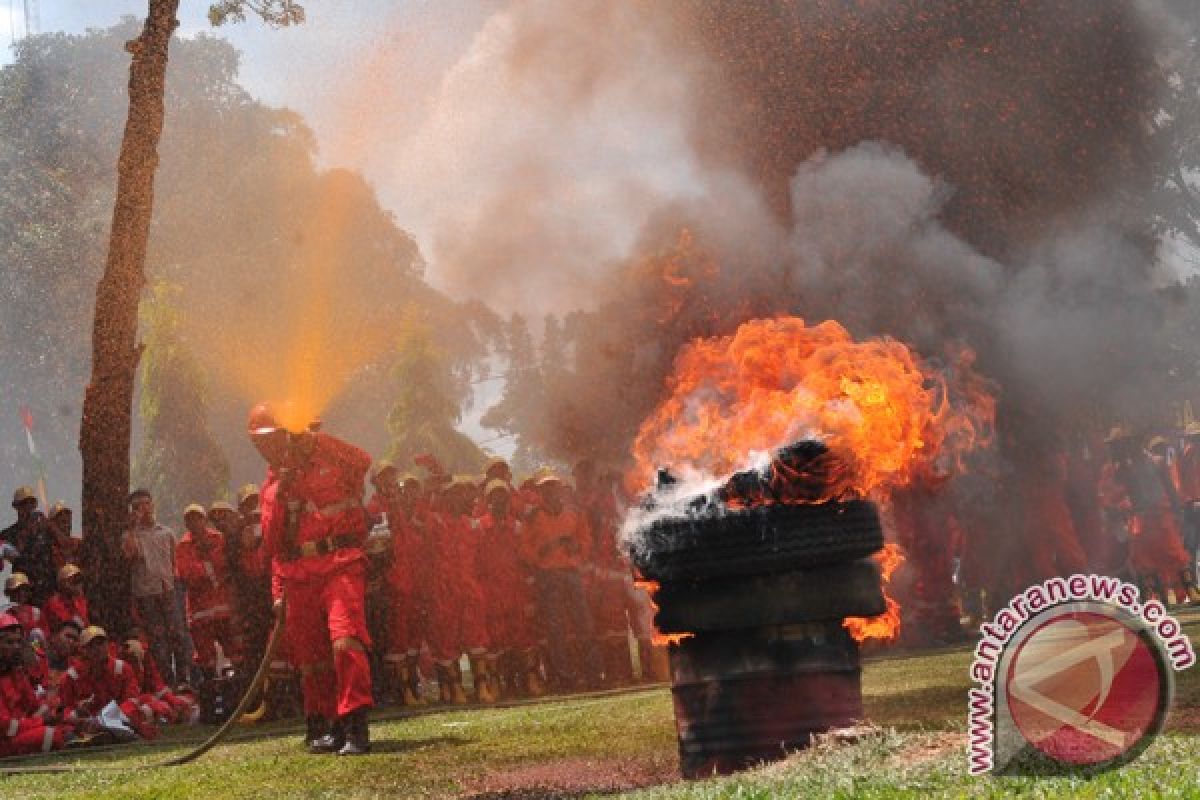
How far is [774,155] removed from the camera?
19.1m

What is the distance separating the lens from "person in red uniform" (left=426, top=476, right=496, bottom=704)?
50.2ft

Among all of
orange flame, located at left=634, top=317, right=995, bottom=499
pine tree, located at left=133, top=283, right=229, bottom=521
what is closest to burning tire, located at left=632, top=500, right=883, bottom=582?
orange flame, located at left=634, top=317, right=995, bottom=499

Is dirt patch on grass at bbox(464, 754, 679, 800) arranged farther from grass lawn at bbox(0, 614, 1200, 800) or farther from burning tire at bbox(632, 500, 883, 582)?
burning tire at bbox(632, 500, 883, 582)

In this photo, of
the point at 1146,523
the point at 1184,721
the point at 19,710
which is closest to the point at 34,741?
the point at 19,710

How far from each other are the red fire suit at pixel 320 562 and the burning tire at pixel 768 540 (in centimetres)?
346

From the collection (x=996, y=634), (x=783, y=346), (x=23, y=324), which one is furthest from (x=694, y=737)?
(x=23, y=324)

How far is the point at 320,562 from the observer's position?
389 inches

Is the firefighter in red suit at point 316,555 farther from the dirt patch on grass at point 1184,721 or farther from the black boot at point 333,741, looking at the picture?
the dirt patch on grass at point 1184,721

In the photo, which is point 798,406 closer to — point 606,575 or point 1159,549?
point 606,575

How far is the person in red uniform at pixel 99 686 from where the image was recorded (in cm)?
1323

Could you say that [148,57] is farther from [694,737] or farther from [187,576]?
[694,737]

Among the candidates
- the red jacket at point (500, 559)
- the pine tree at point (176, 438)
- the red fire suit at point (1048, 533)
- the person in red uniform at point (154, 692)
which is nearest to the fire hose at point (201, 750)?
the person in red uniform at point (154, 692)

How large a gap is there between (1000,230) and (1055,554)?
13.6ft

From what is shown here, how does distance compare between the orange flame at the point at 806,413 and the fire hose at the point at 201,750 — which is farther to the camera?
the fire hose at the point at 201,750
